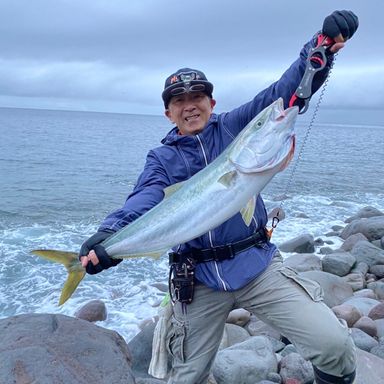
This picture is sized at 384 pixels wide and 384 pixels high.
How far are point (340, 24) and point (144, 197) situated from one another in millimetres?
2337

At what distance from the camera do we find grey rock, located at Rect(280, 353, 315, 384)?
6.20 m

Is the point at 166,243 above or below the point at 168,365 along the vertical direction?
above

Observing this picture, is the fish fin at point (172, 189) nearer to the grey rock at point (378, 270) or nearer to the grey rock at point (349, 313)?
the grey rock at point (349, 313)

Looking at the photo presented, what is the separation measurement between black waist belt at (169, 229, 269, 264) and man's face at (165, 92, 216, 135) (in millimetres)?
1195

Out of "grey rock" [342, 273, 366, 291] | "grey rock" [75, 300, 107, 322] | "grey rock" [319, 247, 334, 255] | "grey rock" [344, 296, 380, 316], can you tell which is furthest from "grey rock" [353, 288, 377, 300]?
"grey rock" [75, 300, 107, 322]

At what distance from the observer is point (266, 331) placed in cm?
815

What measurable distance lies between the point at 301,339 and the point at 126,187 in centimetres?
2113

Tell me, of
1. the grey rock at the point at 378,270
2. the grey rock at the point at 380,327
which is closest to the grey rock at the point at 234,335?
the grey rock at the point at 380,327

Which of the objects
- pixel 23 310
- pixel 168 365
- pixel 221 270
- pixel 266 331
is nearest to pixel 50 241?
pixel 23 310

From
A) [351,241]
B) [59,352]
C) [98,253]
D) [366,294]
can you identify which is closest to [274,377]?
[59,352]

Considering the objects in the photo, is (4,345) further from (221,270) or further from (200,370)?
(221,270)

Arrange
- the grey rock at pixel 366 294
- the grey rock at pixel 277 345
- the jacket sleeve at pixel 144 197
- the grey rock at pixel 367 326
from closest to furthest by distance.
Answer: the jacket sleeve at pixel 144 197
the grey rock at pixel 277 345
the grey rock at pixel 367 326
the grey rock at pixel 366 294

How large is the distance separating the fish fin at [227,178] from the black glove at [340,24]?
5.02 ft

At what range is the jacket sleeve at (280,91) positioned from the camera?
430 cm
